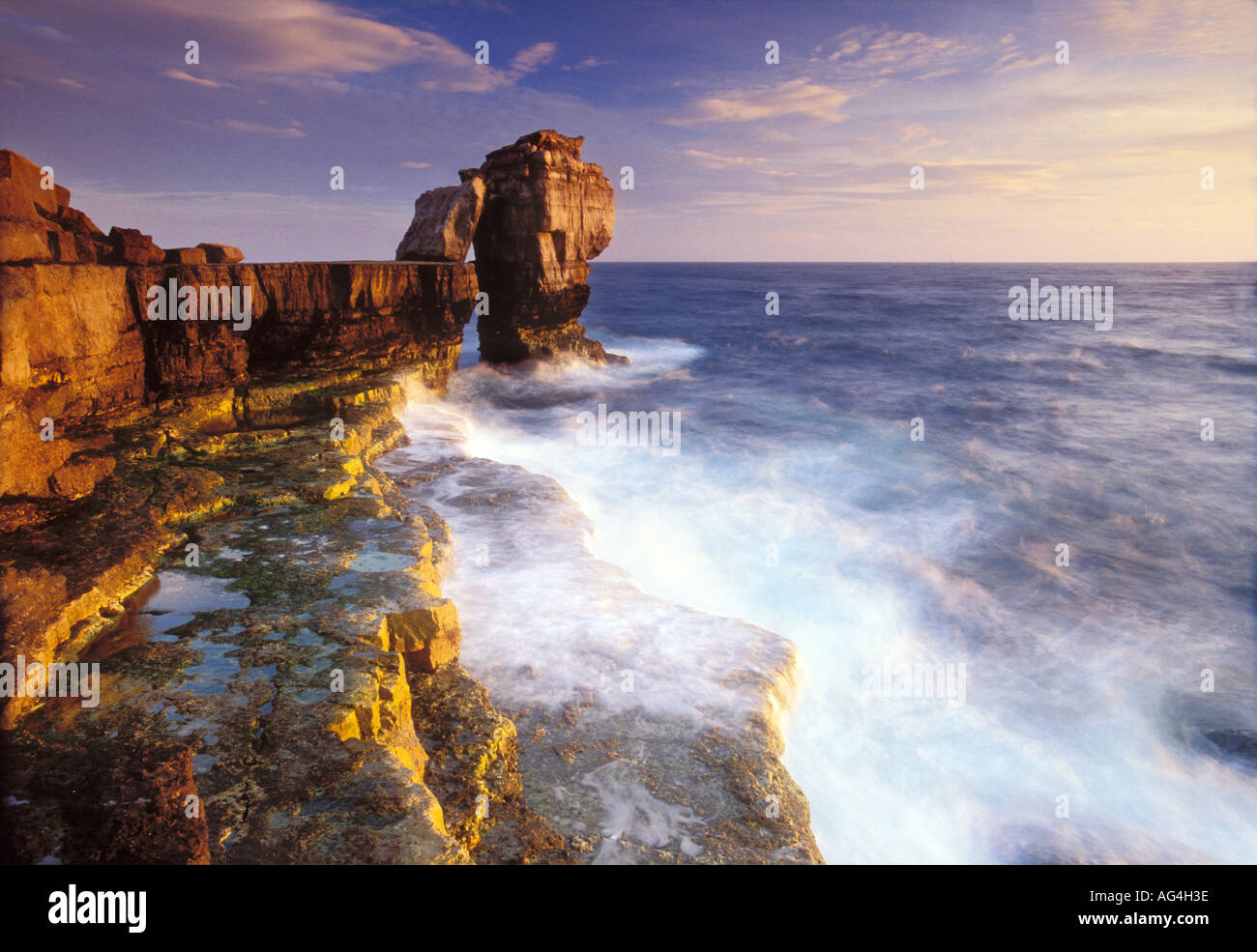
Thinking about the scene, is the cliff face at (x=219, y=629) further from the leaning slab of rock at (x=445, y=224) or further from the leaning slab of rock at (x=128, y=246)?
the leaning slab of rock at (x=445, y=224)

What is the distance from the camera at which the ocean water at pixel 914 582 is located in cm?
635

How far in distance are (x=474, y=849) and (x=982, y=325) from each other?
47.2 metres

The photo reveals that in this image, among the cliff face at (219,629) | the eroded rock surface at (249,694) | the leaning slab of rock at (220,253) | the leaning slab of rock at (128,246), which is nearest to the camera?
the eroded rock surface at (249,694)

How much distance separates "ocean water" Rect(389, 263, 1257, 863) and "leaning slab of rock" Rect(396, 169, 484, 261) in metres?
4.36

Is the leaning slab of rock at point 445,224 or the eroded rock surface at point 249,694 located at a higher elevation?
the leaning slab of rock at point 445,224

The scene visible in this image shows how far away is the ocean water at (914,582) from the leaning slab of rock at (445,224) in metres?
4.36

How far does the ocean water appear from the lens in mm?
6348

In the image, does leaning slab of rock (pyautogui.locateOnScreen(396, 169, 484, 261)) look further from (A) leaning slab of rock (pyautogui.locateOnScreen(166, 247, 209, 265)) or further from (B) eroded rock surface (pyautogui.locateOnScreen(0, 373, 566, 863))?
(B) eroded rock surface (pyautogui.locateOnScreen(0, 373, 566, 863))

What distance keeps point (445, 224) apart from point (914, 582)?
674 inches

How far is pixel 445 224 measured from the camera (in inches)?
823

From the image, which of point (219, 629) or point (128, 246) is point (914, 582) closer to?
point (219, 629)

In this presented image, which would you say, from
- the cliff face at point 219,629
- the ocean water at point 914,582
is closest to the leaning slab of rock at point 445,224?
the ocean water at point 914,582

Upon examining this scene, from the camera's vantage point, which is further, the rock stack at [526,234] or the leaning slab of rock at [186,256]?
the rock stack at [526,234]

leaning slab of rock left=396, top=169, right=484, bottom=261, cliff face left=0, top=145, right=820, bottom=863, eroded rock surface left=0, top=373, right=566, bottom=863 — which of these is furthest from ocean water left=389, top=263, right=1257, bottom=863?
leaning slab of rock left=396, top=169, right=484, bottom=261
